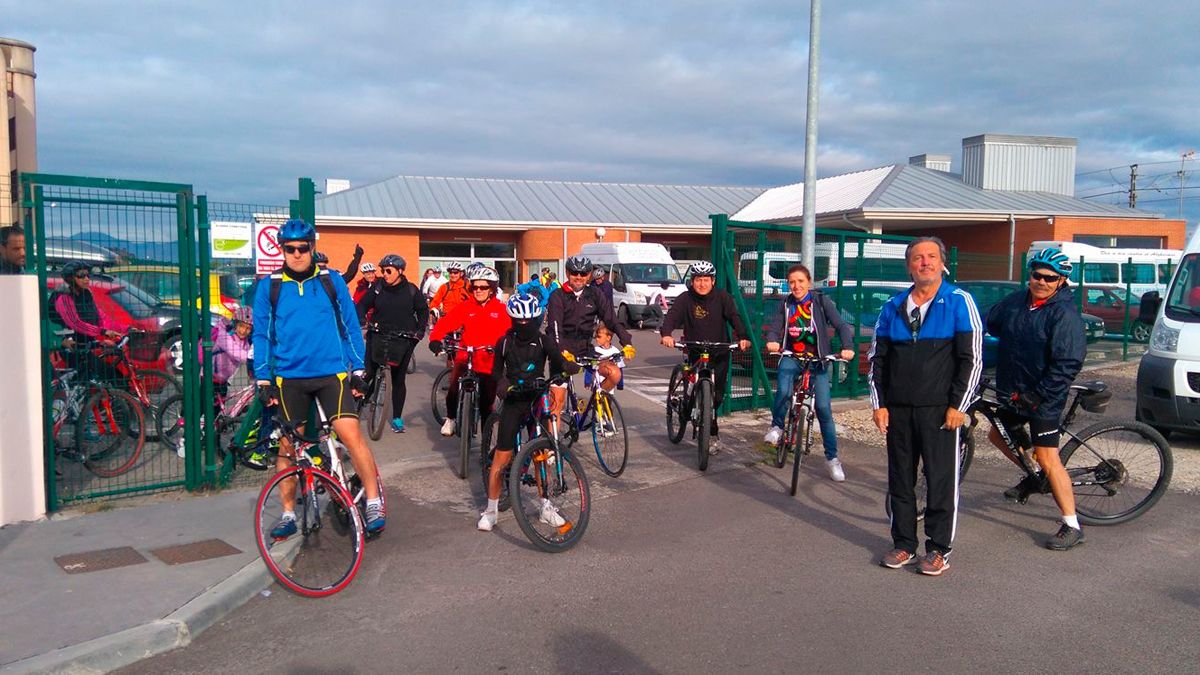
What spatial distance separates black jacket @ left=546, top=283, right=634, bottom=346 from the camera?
8.59 metres

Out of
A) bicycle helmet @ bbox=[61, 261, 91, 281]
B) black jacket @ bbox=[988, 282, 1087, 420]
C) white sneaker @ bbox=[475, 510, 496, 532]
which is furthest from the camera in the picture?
bicycle helmet @ bbox=[61, 261, 91, 281]

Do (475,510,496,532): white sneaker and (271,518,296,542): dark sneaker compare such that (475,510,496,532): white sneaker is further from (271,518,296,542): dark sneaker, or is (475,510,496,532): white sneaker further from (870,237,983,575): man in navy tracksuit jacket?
(870,237,983,575): man in navy tracksuit jacket

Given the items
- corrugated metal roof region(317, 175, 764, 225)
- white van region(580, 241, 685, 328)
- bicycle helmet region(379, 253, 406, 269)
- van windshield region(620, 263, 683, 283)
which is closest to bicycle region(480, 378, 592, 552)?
bicycle helmet region(379, 253, 406, 269)

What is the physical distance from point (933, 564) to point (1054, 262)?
2.19 meters

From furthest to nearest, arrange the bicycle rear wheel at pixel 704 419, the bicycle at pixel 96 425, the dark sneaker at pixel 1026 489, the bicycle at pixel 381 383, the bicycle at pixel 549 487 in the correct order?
the bicycle at pixel 381 383, the bicycle rear wheel at pixel 704 419, the bicycle at pixel 96 425, the dark sneaker at pixel 1026 489, the bicycle at pixel 549 487

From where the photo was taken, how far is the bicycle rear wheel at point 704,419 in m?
8.28

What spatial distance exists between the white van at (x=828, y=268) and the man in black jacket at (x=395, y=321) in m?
3.80

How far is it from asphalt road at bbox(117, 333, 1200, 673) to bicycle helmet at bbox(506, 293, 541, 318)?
5.06ft

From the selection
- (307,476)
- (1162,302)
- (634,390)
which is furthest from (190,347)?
(1162,302)

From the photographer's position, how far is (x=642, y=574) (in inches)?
220

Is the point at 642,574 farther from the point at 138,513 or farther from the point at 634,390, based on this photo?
the point at 634,390

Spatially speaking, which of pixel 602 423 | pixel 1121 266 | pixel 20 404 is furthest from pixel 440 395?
pixel 1121 266

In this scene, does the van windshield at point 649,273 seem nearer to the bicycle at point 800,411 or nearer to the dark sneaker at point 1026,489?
the bicycle at point 800,411

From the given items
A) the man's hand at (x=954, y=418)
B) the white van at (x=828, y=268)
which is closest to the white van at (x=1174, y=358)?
the white van at (x=828, y=268)
